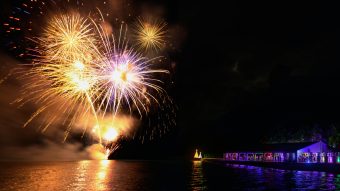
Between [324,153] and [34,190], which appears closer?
[34,190]

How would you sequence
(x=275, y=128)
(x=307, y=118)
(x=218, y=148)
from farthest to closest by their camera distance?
(x=218, y=148), (x=275, y=128), (x=307, y=118)

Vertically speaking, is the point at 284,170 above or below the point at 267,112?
below

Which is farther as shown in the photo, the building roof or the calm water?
the building roof

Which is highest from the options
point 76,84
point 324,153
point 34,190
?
point 76,84

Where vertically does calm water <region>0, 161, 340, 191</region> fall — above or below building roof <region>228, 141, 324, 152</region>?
below

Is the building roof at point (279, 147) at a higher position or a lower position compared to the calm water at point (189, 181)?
higher

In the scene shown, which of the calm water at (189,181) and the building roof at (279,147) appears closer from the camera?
the calm water at (189,181)

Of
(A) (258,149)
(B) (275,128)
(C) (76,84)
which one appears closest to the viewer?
(C) (76,84)

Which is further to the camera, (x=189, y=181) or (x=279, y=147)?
(x=279, y=147)

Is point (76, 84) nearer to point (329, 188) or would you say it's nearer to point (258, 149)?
point (329, 188)

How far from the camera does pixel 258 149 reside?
9156cm

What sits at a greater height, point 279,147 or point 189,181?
point 279,147

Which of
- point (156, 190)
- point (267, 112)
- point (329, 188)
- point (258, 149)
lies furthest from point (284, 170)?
point (267, 112)

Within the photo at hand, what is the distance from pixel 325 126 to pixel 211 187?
64.4 metres
